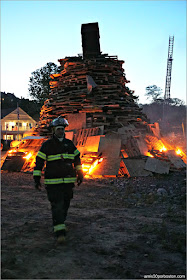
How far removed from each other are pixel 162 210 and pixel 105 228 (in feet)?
7.42

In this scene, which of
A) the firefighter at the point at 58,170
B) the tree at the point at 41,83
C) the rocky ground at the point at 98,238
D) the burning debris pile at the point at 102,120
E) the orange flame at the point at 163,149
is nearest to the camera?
the rocky ground at the point at 98,238

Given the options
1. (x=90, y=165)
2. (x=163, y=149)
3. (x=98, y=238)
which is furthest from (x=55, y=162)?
(x=163, y=149)

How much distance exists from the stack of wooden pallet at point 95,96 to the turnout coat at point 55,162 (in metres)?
10.2

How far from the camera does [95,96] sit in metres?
16.6

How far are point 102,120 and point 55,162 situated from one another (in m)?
11.4

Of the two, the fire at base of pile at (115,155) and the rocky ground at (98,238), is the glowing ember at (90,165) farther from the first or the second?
the rocky ground at (98,238)

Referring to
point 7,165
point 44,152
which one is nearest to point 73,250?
point 44,152

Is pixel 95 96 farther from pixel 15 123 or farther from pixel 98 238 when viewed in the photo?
pixel 15 123

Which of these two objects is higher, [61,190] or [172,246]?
[61,190]

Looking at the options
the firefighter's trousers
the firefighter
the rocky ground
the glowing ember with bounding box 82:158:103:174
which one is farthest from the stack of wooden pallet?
the firefighter's trousers

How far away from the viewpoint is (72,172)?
488 centimetres

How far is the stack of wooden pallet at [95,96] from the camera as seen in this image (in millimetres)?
16031

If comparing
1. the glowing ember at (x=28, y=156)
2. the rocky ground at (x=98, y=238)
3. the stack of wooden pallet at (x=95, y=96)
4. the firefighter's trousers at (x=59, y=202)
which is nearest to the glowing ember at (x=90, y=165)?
the stack of wooden pallet at (x=95, y=96)

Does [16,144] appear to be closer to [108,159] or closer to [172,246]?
[108,159]
